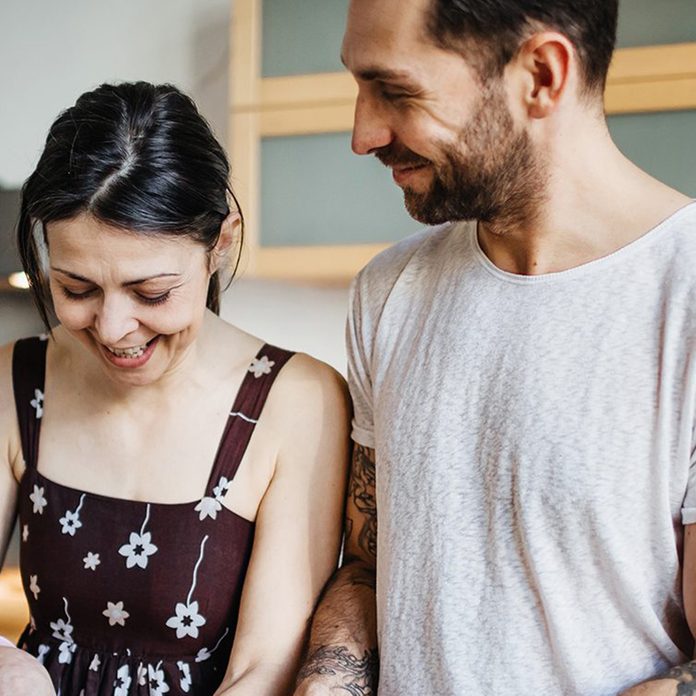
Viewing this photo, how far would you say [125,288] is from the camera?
1.29 meters

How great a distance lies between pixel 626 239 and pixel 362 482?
49 cm

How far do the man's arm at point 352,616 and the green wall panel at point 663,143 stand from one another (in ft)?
4.95

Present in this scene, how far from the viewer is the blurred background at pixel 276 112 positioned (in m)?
2.57

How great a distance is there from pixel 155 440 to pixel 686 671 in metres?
0.75

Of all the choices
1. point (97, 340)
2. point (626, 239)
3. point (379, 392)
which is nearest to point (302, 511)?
point (379, 392)

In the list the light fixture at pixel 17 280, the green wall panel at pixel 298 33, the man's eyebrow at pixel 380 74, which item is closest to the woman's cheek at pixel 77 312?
the man's eyebrow at pixel 380 74

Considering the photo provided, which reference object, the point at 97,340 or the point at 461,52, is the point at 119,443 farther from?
the point at 461,52

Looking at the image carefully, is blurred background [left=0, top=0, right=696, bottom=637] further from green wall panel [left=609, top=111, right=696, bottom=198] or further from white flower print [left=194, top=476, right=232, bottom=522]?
white flower print [left=194, top=476, right=232, bottom=522]

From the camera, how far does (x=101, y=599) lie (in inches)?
55.6

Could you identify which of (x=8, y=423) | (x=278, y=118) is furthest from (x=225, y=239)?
(x=278, y=118)

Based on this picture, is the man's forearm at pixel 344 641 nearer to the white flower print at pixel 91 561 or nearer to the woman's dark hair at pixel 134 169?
the white flower print at pixel 91 561

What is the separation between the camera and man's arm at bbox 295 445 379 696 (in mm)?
1271

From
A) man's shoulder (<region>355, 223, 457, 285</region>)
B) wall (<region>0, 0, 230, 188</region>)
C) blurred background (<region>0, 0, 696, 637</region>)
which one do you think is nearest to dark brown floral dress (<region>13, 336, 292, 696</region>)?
man's shoulder (<region>355, 223, 457, 285</region>)

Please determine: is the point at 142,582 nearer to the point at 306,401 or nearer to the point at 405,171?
the point at 306,401
